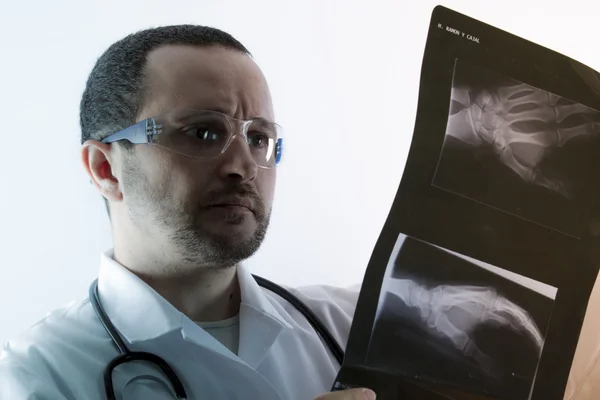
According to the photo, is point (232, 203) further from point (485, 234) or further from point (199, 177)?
point (485, 234)

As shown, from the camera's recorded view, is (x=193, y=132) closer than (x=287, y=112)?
Yes

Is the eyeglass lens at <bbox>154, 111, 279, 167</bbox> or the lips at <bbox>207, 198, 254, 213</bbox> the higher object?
the eyeglass lens at <bbox>154, 111, 279, 167</bbox>

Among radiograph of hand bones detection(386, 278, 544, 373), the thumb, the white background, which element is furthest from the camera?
the white background

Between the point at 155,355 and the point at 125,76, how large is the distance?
17.3 inches

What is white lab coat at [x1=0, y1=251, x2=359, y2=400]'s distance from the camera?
74cm

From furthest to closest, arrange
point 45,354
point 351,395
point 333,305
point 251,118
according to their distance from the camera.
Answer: point 333,305, point 251,118, point 45,354, point 351,395

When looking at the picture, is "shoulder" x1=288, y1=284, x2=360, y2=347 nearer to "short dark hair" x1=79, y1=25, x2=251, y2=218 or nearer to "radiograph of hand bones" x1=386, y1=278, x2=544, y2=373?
"radiograph of hand bones" x1=386, y1=278, x2=544, y2=373

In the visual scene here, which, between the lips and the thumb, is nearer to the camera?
the thumb

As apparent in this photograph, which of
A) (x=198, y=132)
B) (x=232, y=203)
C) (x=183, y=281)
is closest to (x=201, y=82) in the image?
(x=198, y=132)

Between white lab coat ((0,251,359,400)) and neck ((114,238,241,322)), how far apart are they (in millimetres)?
25

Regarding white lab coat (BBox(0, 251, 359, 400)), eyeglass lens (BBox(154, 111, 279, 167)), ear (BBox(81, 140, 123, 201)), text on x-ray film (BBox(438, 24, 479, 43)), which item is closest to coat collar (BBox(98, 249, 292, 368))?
white lab coat (BBox(0, 251, 359, 400))

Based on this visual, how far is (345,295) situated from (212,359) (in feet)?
→ 1.05

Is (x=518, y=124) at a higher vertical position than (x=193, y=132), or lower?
higher

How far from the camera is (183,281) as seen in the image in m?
0.87
